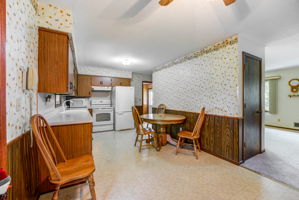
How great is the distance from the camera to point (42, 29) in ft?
5.42

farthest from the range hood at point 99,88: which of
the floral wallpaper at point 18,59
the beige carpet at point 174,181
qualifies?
the floral wallpaper at point 18,59

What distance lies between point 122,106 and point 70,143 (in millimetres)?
3102

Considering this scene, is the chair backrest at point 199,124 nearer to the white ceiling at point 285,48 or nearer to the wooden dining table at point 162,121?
the wooden dining table at point 162,121

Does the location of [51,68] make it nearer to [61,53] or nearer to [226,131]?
[61,53]

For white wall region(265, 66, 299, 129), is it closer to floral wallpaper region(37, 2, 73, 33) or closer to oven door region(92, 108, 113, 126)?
oven door region(92, 108, 113, 126)

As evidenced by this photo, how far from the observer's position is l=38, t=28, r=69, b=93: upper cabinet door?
5.41ft

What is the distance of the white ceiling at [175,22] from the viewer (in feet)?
5.25

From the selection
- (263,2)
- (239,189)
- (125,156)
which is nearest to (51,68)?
(125,156)

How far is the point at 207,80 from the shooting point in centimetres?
282

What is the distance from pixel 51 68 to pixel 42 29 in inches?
19.8

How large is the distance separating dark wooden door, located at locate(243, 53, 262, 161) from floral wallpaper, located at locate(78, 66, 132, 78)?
13.2 feet

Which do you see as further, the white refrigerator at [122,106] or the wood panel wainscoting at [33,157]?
the white refrigerator at [122,106]

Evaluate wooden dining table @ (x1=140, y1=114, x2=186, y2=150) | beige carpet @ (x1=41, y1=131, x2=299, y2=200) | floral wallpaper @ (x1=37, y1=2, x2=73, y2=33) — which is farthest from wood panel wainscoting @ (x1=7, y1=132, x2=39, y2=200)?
wooden dining table @ (x1=140, y1=114, x2=186, y2=150)

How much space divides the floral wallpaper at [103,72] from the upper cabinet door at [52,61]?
3.08 m
